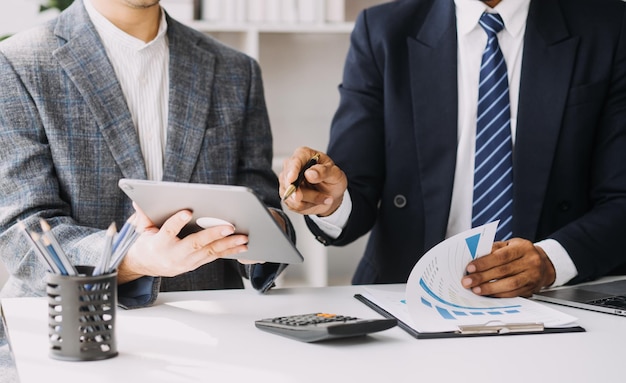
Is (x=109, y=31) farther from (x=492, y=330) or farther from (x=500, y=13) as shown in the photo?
(x=492, y=330)

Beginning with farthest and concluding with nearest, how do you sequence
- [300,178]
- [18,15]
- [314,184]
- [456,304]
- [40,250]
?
1. [18,15]
2. [314,184]
3. [300,178]
4. [456,304]
5. [40,250]

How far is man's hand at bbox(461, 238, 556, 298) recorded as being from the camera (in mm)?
1473

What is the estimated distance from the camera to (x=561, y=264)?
1.67 meters

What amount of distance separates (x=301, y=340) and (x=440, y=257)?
322 millimetres

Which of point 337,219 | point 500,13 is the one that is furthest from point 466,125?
point 337,219

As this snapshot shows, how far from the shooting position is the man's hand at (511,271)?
58.0 inches

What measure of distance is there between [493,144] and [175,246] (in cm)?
84

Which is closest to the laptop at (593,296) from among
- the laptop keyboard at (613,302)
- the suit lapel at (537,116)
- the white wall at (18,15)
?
the laptop keyboard at (613,302)

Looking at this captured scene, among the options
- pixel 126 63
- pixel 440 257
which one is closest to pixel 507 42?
pixel 440 257

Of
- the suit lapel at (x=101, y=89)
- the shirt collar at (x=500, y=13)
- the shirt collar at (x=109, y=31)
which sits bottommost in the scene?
the suit lapel at (x=101, y=89)

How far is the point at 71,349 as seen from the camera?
3.61 ft

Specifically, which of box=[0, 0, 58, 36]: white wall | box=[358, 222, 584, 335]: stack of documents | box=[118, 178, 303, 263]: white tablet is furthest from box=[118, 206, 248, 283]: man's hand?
box=[0, 0, 58, 36]: white wall

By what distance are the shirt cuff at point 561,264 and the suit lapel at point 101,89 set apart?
2.83 ft

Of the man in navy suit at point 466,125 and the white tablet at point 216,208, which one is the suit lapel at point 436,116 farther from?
the white tablet at point 216,208
